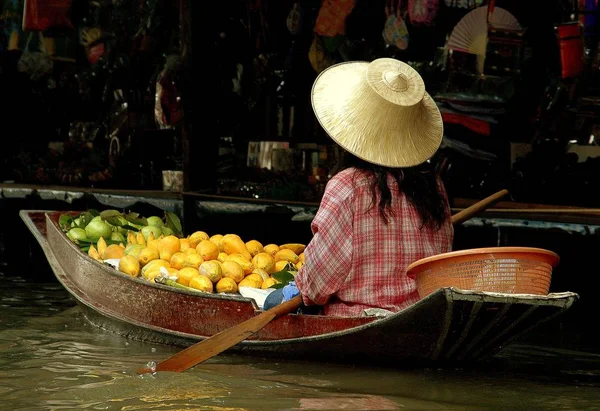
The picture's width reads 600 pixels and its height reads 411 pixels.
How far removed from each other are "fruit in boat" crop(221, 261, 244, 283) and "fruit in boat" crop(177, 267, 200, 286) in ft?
0.50

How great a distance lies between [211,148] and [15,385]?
4.36 meters

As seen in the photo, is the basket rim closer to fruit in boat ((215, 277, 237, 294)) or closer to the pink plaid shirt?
the pink plaid shirt

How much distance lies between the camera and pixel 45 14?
1117cm

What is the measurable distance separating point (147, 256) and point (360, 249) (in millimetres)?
1746

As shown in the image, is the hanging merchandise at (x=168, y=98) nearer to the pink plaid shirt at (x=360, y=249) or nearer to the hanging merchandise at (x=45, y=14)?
the hanging merchandise at (x=45, y=14)

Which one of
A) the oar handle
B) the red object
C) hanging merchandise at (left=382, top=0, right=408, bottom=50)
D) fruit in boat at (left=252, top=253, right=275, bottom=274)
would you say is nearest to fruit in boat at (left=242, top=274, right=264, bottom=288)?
fruit in boat at (left=252, top=253, right=275, bottom=274)

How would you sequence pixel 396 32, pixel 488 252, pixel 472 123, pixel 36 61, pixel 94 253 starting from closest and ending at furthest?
1. pixel 488 252
2. pixel 94 253
3. pixel 472 123
4. pixel 396 32
5. pixel 36 61

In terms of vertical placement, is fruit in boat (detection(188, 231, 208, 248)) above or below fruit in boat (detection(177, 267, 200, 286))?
above

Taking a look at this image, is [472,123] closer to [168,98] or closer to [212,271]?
[168,98]

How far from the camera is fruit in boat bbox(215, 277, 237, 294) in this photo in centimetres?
604

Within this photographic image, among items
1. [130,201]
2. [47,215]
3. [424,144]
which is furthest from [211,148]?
[424,144]

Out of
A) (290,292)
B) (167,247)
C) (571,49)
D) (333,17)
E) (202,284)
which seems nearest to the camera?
(290,292)

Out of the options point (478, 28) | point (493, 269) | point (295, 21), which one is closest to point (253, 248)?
point (493, 269)

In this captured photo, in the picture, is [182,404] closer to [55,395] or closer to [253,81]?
[55,395]
